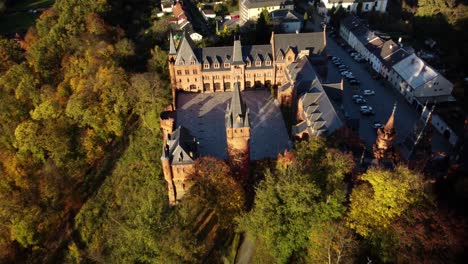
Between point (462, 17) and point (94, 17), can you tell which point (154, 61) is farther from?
point (462, 17)

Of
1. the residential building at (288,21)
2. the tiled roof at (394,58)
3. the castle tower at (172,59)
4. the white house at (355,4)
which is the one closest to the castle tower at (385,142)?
the tiled roof at (394,58)

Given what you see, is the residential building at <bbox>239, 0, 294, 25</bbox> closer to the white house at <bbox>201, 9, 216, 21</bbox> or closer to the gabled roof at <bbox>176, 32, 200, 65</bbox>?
the white house at <bbox>201, 9, 216, 21</bbox>

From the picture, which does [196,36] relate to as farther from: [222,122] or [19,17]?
[19,17]

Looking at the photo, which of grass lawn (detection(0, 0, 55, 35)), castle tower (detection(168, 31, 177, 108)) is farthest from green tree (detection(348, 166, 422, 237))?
grass lawn (detection(0, 0, 55, 35))

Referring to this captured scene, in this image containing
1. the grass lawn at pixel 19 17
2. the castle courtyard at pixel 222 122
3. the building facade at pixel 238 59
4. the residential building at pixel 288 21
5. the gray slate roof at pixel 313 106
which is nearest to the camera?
the gray slate roof at pixel 313 106

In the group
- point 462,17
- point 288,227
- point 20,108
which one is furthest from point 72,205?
point 462,17

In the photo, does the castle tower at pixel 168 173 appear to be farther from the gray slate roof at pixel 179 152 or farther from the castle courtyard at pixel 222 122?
the castle courtyard at pixel 222 122
